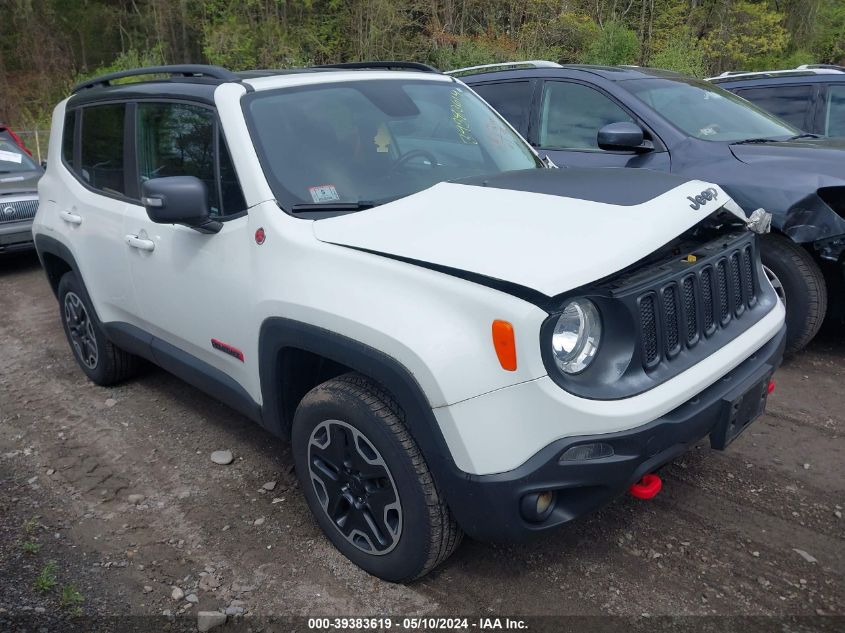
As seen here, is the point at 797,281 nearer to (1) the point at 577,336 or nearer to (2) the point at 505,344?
(1) the point at 577,336

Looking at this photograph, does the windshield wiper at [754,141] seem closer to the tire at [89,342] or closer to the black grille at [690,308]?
the black grille at [690,308]

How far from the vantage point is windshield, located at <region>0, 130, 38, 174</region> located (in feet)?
28.5

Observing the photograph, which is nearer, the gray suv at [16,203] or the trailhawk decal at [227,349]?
the trailhawk decal at [227,349]

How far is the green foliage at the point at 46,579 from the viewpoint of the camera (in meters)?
2.82

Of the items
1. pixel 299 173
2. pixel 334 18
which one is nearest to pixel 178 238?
pixel 299 173

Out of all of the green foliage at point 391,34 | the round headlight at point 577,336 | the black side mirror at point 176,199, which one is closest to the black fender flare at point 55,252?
the black side mirror at point 176,199

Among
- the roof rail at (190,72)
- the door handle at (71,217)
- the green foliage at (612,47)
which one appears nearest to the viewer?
the roof rail at (190,72)

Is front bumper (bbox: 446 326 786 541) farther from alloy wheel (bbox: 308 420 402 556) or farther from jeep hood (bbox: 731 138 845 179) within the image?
jeep hood (bbox: 731 138 845 179)

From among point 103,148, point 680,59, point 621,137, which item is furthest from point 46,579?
point 680,59

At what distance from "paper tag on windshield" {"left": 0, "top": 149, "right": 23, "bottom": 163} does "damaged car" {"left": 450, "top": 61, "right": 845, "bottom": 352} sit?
5.84 metres

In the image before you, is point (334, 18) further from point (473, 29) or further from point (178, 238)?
point (178, 238)

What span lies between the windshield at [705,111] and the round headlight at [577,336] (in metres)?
3.17

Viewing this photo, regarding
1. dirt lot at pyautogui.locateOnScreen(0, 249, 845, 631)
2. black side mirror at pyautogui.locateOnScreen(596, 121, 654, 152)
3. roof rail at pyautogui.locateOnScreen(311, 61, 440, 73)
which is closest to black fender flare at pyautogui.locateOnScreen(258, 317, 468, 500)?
dirt lot at pyautogui.locateOnScreen(0, 249, 845, 631)

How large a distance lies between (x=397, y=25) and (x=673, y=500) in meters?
19.8
